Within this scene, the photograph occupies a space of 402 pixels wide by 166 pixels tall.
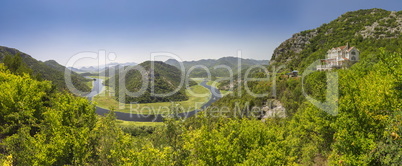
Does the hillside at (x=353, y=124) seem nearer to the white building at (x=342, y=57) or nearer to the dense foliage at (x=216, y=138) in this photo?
the dense foliage at (x=216, y=138)

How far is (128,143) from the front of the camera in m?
16.2

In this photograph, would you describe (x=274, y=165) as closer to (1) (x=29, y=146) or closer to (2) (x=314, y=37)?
(1) (x=29, y=146)

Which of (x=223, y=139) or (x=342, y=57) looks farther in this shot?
(x=342, y=57)

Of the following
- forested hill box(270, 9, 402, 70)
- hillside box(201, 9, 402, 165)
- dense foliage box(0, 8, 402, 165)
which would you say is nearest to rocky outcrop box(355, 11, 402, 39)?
forested hill box(270, 9, 402, 70)

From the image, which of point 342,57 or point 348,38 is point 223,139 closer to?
point 342,57

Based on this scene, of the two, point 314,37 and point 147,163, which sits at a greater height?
point 314,37

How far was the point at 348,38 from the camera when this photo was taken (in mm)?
108125

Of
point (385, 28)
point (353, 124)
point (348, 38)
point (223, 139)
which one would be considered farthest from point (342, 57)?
point (223, 139)

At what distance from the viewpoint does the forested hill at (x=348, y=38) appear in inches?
3420

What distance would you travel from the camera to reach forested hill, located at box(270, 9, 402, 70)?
86.9m

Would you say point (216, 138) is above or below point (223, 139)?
below

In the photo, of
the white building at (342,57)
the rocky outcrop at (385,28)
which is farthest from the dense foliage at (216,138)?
the rocky outcrop at (385,28)

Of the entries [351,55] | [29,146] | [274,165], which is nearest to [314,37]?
[351,55]

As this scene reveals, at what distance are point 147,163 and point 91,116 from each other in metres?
16.1
